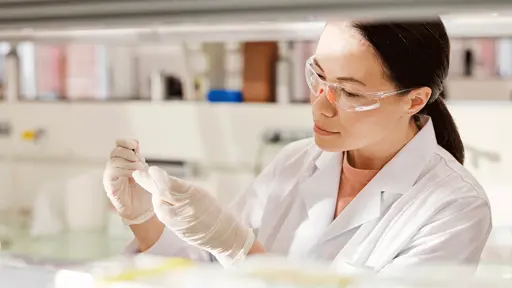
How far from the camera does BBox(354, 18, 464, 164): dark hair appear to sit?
2.33 ft

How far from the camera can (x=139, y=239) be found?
871 mm

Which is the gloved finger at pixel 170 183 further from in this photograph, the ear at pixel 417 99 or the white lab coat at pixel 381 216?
the ear at pixel 417 99

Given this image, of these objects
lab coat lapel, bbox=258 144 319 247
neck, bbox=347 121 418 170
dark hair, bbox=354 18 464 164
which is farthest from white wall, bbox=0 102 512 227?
dark hair, bbox=354 18 464 164

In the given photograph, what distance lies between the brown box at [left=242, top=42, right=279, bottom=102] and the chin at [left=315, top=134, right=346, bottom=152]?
0.57 metres

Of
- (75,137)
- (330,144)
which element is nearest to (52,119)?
(75,137)

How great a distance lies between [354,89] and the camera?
2.54 ft

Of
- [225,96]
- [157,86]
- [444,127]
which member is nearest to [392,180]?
[444,127]

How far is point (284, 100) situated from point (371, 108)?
0.66 m

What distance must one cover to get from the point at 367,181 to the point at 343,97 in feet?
0.55

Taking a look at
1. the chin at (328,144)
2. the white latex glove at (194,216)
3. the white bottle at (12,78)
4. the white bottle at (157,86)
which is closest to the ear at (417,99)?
the chin at (328,144)

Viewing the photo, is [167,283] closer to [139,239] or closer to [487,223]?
[139,239]

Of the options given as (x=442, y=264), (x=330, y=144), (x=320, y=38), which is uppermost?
(x=320, y=38)

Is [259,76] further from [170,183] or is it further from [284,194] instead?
[170,183]

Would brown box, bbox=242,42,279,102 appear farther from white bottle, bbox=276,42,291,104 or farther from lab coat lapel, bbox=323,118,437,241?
lab coat lapel, bbox=323,118,437,241
